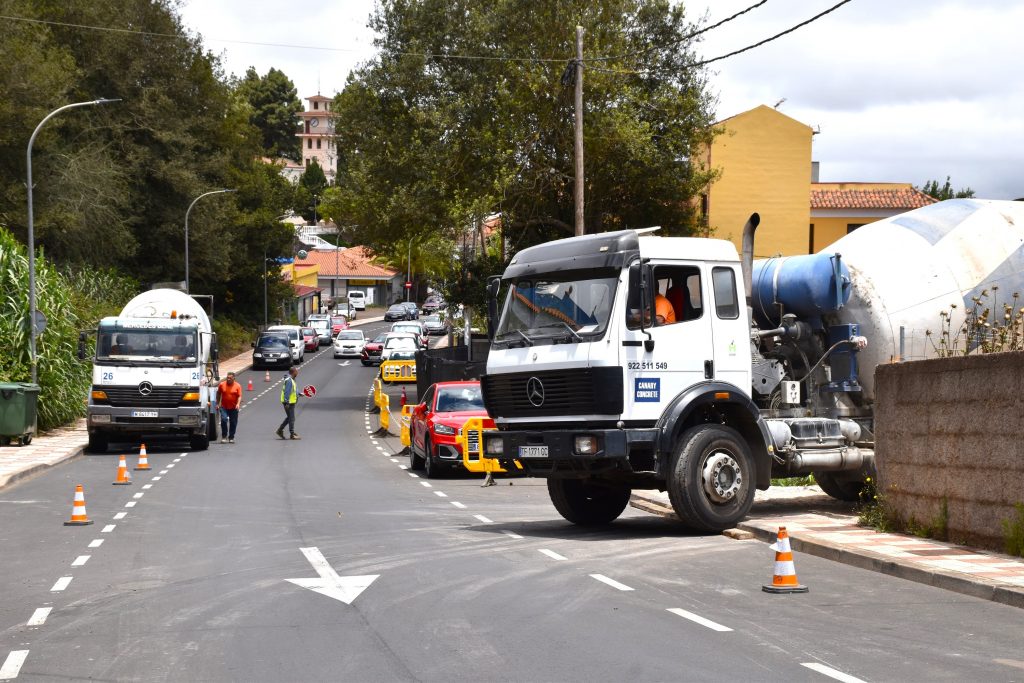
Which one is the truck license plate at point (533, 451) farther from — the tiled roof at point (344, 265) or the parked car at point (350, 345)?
the tiled roof at point (344, 265)

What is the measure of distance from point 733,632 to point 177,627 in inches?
155

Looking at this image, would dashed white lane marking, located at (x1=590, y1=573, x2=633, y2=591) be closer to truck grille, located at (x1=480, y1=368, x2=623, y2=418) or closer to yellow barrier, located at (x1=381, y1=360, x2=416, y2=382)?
truck grille, located at (x1=480, y1=368, x2=623, y2=418)

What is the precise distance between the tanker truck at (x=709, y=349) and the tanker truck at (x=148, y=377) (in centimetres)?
1600

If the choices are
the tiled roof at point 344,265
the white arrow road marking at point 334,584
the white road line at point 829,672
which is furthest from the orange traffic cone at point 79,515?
the tiled roof at point 344,265

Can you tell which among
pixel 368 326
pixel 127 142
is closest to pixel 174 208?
pixel 127 142

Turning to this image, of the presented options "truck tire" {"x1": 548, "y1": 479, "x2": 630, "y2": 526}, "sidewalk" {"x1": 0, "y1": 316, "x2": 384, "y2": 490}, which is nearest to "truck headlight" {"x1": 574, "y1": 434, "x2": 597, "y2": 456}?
"truck tire" {"x1": 548, "y1": 479, "x2": 630, "y2": 526}

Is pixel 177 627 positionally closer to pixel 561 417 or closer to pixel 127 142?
pixel 561 417

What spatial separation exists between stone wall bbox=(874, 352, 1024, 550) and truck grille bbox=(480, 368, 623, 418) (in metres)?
3.05

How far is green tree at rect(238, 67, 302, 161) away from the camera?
150250mm

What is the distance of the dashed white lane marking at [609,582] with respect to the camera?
10727 millimetres

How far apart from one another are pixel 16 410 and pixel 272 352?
1402 inches

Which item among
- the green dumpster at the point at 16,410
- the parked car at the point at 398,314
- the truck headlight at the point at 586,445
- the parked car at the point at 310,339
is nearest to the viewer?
the truck headlight at the point at 586,445

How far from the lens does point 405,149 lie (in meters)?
43.3

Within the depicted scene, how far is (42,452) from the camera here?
2820 centimetres
